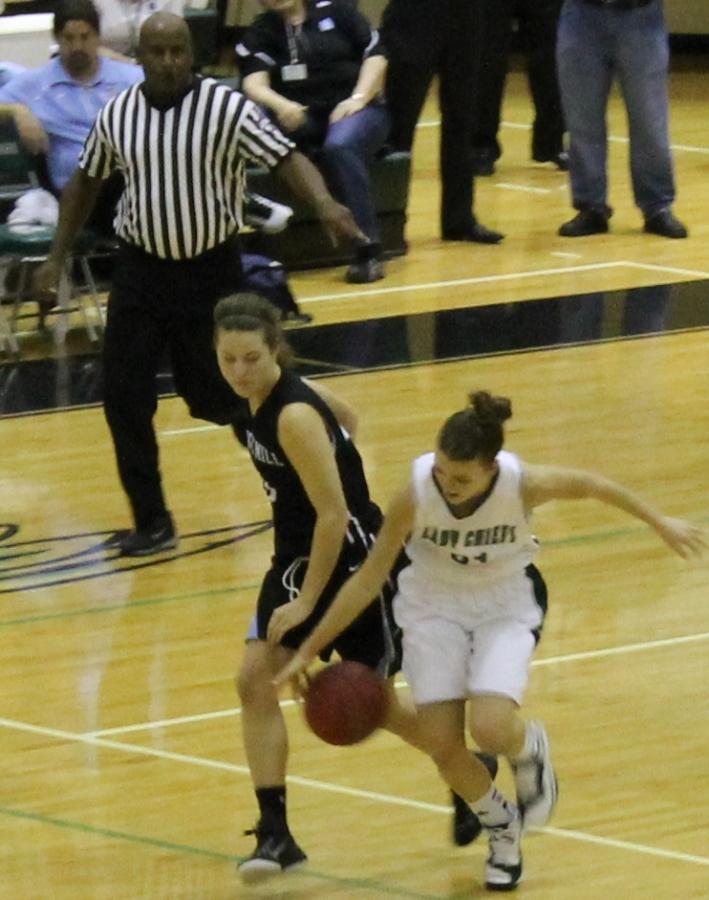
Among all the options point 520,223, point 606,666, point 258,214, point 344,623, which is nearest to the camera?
point 344,623

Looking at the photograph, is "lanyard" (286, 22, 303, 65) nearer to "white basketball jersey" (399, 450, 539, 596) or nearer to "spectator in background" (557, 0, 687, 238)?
"spectator in background" (557, 0, 687, 238)

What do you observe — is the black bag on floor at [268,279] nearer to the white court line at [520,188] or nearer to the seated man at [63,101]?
the seated man at [63,101]

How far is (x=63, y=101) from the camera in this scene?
11469 mm

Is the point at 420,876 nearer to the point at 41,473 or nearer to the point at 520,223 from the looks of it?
the point at 41,473

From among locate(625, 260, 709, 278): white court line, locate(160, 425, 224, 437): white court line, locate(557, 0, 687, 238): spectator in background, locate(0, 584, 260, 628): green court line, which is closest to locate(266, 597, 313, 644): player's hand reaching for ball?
locate(0, 584, 260, 628): green court line

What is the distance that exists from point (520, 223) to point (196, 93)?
656 centimetres

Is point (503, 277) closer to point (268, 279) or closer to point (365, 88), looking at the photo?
point (365, 88)

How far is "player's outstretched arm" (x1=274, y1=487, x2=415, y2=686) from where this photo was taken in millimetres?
5188

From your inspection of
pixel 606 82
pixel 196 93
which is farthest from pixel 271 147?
pixel 606 82

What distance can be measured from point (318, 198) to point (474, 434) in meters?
2.83

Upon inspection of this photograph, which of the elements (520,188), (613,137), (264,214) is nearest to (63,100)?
(264,214)

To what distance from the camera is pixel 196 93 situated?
7844 millimetres

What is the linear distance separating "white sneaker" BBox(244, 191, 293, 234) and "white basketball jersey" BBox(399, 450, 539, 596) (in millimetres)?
6433

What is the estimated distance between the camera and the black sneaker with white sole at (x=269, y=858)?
538 cm
